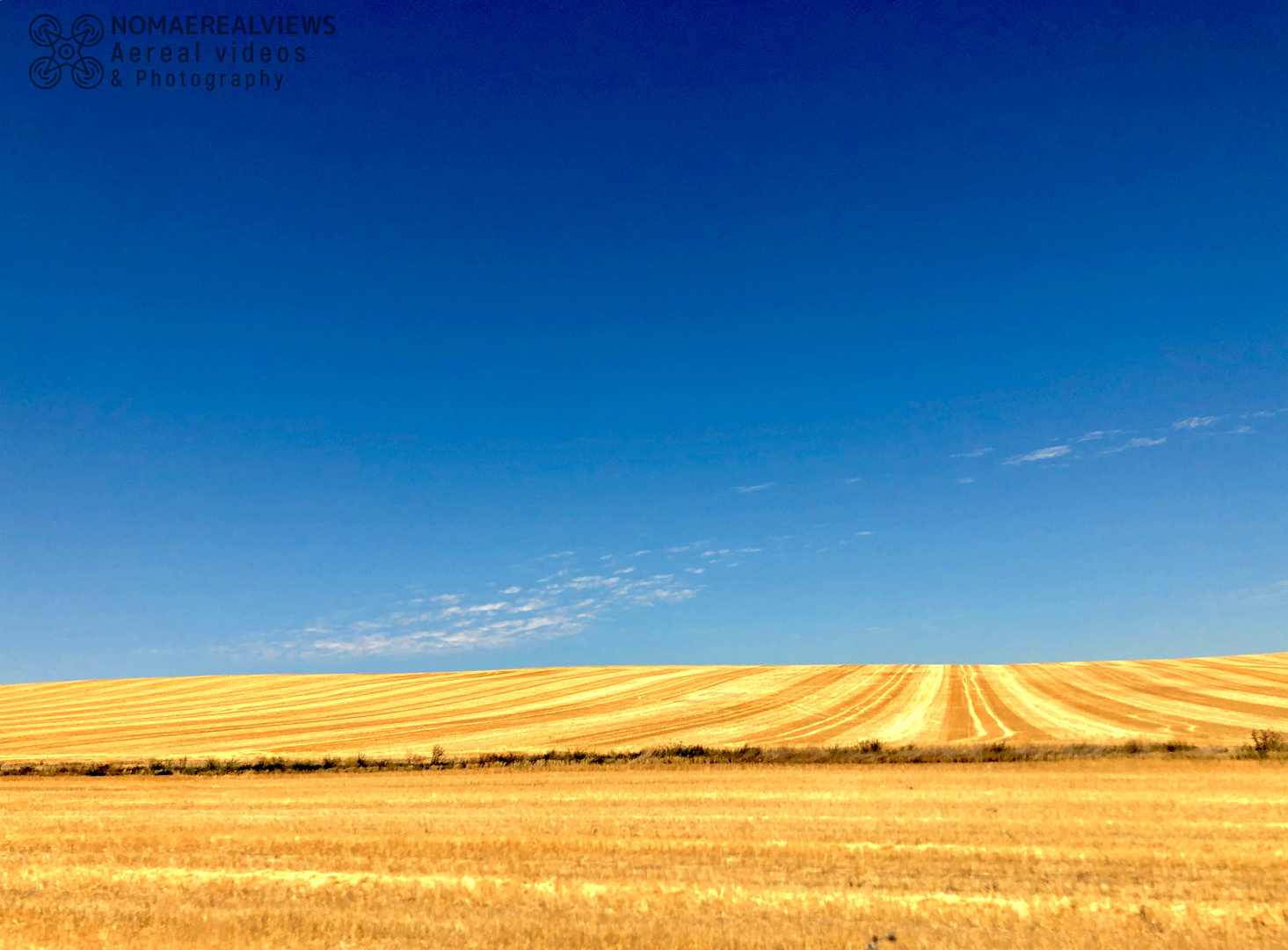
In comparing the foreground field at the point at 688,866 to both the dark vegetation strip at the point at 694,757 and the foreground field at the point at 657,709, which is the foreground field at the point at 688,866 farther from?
the foreground field at the point at 657,709

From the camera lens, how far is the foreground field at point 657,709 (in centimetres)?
3083

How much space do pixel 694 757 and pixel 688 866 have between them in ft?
42.6

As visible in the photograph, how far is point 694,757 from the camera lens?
24.5 metres

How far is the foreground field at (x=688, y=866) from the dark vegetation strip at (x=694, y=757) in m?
2.45

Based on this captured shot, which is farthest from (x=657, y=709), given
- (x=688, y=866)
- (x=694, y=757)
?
(x=688, y=866)

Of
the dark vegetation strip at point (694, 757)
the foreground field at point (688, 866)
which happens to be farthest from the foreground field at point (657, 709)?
the foreground field at point (688, 866)

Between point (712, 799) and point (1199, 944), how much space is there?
9922mm

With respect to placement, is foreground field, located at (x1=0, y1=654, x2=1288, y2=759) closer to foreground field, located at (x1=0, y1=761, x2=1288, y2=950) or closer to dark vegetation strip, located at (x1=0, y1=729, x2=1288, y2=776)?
dark vegetation strip, located at (x1=0, y1=729, x2=1288, y2=776)

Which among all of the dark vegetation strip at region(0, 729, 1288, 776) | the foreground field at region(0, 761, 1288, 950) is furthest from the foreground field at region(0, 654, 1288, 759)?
the foreground field at region(0, 761, 1288, 950)

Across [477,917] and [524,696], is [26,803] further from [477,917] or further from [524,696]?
[524,696]

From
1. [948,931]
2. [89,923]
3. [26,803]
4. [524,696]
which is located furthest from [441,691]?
Answer: [948,931]

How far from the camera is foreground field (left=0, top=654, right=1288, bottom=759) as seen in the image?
1214 inches

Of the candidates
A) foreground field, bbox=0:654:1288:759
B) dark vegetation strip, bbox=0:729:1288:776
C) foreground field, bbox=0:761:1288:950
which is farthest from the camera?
foreground field, bbox=0:654:1288:759

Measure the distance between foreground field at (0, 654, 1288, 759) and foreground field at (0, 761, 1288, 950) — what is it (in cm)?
1119
